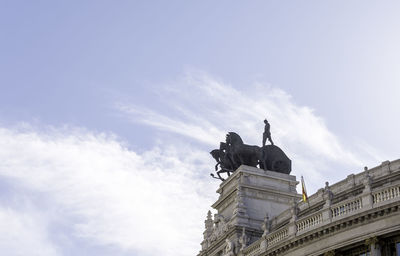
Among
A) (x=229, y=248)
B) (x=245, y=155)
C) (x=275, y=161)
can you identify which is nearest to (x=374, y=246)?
(x=229, y=248)

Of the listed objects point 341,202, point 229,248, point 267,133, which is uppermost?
point 267,133

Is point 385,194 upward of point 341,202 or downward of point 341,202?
downward

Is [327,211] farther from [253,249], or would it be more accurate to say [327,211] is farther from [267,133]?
[267,133]

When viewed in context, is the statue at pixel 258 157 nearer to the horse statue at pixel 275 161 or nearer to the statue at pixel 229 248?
the horse statue at pixel 275 161

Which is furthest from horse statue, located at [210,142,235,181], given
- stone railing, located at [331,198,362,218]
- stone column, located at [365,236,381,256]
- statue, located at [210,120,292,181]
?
stone column, located at [365,236,381,256]

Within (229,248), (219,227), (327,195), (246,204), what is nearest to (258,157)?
(246,204)

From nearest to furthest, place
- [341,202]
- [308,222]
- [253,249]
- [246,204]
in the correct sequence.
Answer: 1. [341,202]
2. [308,222]
3. [253,249]
4. [246,204]

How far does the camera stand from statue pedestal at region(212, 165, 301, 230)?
60.3 m

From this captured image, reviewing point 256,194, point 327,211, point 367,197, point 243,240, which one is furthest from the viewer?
point 256,194

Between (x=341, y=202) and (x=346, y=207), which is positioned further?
(x=341, y=202)

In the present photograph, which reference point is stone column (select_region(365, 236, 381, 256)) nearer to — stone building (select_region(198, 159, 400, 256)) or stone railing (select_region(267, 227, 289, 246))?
stone building (select_region(198, 159, 400, 256))

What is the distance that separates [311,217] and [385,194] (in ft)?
20.7

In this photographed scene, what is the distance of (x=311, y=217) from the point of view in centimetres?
4606

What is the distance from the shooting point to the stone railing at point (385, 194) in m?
40.7
